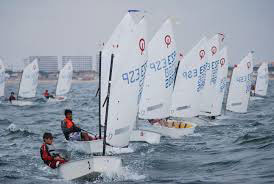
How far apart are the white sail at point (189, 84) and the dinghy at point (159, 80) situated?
2106mm

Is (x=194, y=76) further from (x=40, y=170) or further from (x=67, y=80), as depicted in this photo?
(x=67, y=80)

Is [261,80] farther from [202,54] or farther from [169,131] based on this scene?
[169,131]

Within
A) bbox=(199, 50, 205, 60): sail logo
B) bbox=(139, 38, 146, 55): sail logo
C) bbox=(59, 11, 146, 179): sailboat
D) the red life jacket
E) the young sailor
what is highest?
bbox=(199, 50, 205, 60): sail logo

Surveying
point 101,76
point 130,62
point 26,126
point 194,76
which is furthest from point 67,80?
point 130,62

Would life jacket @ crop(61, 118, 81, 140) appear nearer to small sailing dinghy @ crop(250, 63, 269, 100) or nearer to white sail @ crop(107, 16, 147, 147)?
white sail @ crop(107, 16, 147, 147)

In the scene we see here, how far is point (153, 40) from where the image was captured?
19094mm

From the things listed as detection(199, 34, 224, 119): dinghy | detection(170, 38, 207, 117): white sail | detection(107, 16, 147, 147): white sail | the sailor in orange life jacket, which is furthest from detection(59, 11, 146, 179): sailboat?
detection(199, 34, 224, 119): dinghy

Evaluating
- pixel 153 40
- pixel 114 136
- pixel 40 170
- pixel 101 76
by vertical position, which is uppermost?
pixel 153 40

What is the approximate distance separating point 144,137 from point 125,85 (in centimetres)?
540

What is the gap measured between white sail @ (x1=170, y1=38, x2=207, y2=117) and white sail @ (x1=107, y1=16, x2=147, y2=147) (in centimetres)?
816

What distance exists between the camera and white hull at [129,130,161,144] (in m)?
17.2

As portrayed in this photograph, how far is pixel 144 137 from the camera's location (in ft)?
56.7

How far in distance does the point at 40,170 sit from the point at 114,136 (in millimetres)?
2901

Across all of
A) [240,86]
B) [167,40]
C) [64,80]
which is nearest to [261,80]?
[240,86]
